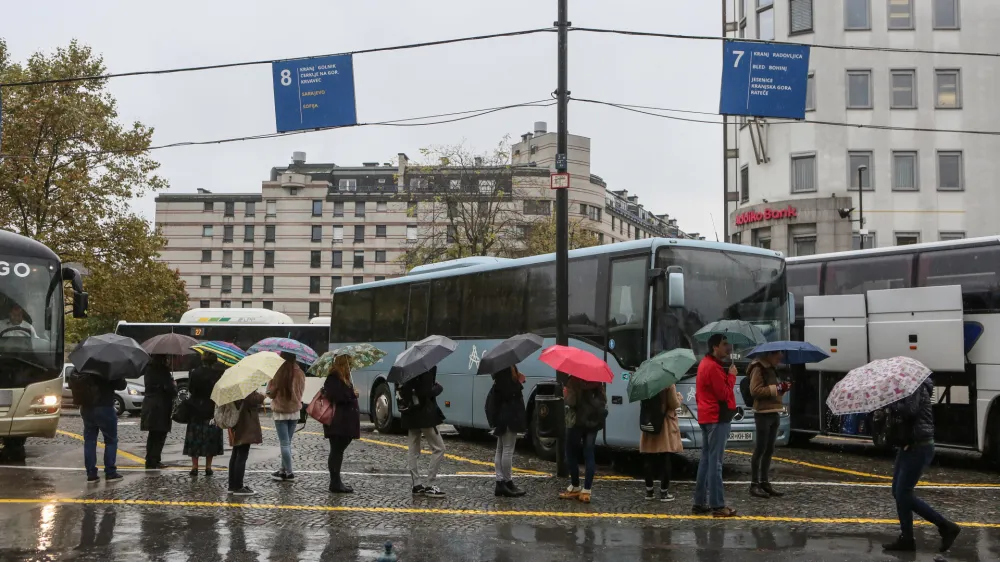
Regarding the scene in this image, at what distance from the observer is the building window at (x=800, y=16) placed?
39.7 m

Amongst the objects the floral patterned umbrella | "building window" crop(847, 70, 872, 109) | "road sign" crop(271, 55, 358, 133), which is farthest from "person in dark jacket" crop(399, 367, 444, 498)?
"building window" crop(847, 70, 872, 109)

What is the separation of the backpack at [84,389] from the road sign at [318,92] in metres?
5.14

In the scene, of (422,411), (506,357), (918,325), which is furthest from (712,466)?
(918,325)

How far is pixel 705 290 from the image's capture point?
43.9 feet

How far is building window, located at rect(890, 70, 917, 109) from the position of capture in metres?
39.1

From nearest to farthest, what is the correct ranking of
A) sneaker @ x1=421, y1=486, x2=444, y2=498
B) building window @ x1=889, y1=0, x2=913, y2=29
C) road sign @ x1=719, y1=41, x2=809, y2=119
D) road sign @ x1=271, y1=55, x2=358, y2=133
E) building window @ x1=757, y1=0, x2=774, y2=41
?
sneaker @ x1=421, y1=486, x2=444, y2=498
road sign @ x1=719, y1=41, x2=809, y2=119
road sign @ x1=271, y1=55, x2=358, y2=133
building window @ x1=889, y1=0, x2=913, y2=29
building window @ x1=757, y1=0, x2=774, y2=41

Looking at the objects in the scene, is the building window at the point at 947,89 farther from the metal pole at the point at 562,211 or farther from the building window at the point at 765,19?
the metal pole at the point at 562,211

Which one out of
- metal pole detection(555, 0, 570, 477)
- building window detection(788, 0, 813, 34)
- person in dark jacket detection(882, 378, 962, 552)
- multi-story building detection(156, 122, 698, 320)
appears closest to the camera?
person in dark jacket detection(882, 378, 962, 552)

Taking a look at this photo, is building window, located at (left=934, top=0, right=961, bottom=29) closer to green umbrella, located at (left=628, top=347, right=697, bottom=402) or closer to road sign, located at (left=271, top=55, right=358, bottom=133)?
road sign, located at (left=271, top=55, right=358, bottom=133)

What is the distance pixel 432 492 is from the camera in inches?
454

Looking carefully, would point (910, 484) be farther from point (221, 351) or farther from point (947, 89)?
point (947, 89)

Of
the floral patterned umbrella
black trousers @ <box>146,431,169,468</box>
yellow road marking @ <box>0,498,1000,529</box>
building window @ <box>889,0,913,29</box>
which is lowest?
yellow road marking @ <box>0,498,1000,529</box>

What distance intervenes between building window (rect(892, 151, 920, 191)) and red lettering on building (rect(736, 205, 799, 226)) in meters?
4.56

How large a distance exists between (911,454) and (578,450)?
4.00m
